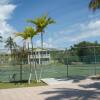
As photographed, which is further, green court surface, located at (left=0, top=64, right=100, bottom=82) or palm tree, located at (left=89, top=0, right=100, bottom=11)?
green court surface, located at (left=0, top=64, right=100, bottom=82)

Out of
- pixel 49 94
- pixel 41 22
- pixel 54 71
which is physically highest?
pixel 41 22

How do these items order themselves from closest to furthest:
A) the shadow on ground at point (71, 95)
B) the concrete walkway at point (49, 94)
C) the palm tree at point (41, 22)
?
the shadow on ground at point (71, 95), the concrete walkway at point (49, 94), the palm tree at point (41, 22)

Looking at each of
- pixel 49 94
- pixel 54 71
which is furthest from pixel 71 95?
pixel 54 71

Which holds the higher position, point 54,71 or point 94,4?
point 94,4

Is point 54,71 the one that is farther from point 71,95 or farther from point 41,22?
point 71,95

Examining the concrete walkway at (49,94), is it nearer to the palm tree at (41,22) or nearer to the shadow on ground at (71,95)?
the shadow on ground at (71,95)

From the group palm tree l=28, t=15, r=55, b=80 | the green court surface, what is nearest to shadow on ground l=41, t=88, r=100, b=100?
palm tree l=28, t=15, r=55, b=80

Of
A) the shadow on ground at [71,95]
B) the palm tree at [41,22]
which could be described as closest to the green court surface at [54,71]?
the palm tree at [41,22]

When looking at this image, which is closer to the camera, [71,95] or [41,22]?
[71,95]

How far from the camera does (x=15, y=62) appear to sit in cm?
2034

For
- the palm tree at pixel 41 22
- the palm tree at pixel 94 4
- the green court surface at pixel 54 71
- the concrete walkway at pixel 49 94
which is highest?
the palm tree at pixel 94 4

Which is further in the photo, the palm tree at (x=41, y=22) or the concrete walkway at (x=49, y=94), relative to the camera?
the palm tree at (x=41, y=22)

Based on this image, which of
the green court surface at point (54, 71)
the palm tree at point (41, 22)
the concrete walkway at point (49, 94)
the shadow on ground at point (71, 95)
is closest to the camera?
the shadow on ground at point (71, 95)

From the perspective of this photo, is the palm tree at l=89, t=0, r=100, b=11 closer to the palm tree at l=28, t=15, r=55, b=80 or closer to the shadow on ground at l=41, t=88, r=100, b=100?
the palm tree at l=28, t=15, r=55, b=80
